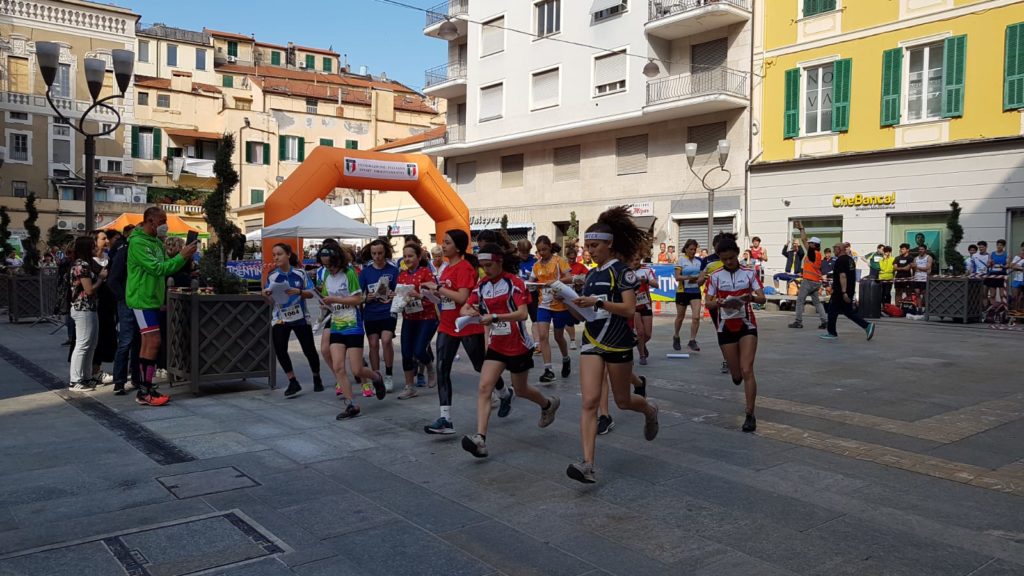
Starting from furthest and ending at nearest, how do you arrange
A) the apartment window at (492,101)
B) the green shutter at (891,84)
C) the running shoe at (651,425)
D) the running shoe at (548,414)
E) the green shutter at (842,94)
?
the apartment window at (492,101), the green shutter at (842,94), the green shutter at (891,84), the running shoe at (548,414), the running shoe at (651,425)

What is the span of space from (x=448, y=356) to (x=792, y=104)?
822 inches

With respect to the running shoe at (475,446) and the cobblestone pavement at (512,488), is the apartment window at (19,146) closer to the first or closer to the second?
the cobblestone pavement at (512,488)

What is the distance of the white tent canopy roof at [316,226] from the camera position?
18.5m

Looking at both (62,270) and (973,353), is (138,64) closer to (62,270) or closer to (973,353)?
(62,270)

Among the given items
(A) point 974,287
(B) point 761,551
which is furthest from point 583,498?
(A) point 974,287

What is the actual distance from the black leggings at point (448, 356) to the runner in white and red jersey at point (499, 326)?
1.25 feet

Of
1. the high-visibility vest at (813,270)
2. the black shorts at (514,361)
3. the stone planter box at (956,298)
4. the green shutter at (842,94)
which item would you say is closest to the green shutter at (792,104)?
the green shutter at (842,94)

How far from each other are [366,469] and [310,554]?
1622 mm

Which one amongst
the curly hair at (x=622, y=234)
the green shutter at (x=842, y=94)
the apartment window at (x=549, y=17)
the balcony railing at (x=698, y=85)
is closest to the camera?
the curly hair at (x=622, y=234)

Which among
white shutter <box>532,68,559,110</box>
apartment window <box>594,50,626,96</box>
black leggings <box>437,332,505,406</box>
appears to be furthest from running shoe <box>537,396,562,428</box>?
white shutter <box>532,68,559,110</box>

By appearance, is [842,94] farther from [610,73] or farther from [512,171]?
[512,171]

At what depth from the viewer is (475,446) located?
579 centimetres

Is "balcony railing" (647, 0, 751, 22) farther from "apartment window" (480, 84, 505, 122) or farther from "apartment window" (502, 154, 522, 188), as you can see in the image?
"apartment window" (502, 154, 522, 188)

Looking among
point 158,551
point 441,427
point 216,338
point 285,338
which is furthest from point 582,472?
point 216,338
